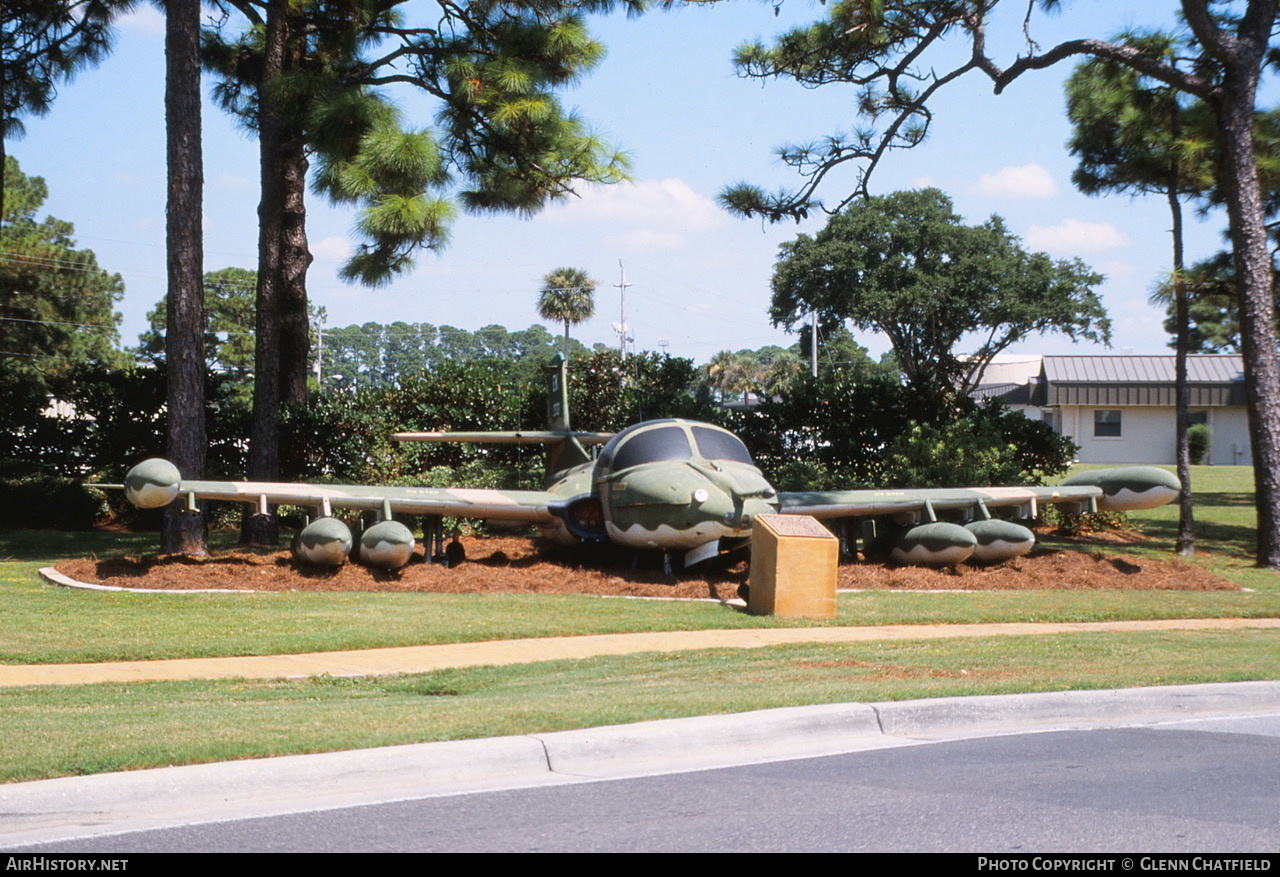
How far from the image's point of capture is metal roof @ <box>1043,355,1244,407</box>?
51844 millimetres

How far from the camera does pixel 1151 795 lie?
19.7 ft

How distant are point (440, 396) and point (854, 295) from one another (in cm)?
2918

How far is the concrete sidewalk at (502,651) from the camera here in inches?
375

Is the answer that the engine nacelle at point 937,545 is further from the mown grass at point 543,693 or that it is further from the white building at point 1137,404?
the white building at point 1137,404

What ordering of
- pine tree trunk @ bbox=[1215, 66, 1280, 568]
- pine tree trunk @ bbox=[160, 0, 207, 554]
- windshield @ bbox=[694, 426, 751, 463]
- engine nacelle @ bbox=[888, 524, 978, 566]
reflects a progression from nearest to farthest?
windshield @ bbox=[694, 426, 751, 463], engine nacelle @ bbox=[888, 524, 978, 566], pine tree trunk @ bbox=[160, 0, 207, 554], pine tree trunk @ bbox=[1215, 66, 1280, 568]

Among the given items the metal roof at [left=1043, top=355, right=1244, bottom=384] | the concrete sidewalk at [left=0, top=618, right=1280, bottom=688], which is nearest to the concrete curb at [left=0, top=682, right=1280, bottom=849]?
the concrete sidewalk at [left=0, top=618, right=1280, bottom=688]

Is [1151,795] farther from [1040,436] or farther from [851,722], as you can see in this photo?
[1040,436]

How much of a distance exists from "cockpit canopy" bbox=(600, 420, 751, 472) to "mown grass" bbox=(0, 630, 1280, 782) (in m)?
5.20

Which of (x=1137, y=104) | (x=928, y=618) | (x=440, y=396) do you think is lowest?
(x=928, y=618)

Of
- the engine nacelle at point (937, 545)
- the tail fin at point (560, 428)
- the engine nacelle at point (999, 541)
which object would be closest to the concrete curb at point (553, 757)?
the engine nacelle at point (937, 545)

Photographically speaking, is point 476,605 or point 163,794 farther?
point 476,605

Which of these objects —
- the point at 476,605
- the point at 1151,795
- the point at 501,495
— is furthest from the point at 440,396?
the point at 1151,795

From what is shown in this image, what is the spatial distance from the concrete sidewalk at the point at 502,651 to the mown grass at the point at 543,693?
52 cm

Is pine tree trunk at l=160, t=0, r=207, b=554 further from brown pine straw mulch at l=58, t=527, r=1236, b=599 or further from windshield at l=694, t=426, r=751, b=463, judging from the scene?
windshield at l=694, t=426, r=751, b=463
